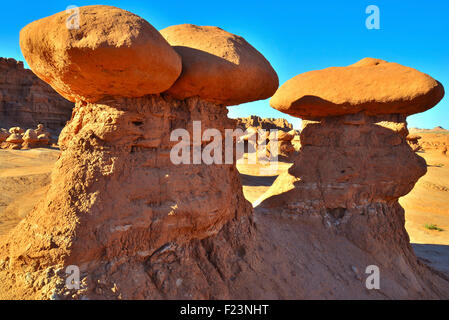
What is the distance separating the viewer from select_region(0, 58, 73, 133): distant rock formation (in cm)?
2111

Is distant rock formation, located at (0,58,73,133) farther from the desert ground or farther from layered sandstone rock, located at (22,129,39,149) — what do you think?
the desert ground

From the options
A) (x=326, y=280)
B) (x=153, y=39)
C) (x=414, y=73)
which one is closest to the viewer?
(x=153, y=39)

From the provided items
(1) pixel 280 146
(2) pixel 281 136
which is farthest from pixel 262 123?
(2) pixel 281 136

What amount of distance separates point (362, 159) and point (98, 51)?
142 inches

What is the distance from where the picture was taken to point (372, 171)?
12.8 feet

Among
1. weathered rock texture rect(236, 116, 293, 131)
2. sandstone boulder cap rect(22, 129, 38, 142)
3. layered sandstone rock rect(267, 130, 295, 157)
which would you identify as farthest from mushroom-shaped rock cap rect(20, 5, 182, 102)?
weathered rock texture rect(236, 116, 293, 131)

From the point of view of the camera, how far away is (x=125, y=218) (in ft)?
6.70

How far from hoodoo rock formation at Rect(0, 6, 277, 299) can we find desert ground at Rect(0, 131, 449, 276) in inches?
115

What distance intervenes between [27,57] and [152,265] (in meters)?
1.80

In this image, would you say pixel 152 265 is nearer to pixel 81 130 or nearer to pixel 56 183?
pixel 56 183

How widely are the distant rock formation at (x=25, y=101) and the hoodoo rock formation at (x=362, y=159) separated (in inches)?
944

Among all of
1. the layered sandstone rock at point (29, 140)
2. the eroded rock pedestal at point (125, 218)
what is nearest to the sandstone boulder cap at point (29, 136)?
the layered sandstone rock at point (29, 140)

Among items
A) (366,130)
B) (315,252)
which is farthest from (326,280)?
(366,130)

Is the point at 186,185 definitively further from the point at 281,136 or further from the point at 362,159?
the point at 281,136
